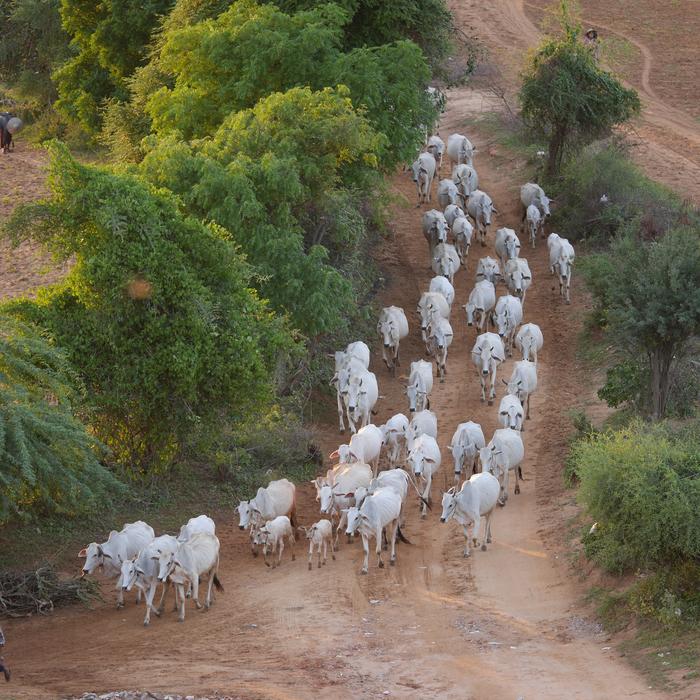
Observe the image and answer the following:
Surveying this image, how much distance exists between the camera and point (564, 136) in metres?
34.2

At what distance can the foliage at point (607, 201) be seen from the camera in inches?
1199

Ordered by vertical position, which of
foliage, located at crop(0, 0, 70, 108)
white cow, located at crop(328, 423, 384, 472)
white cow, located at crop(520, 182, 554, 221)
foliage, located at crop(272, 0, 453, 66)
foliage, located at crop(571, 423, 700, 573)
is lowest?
foliage, located at crop(0, 0, 70, 108)

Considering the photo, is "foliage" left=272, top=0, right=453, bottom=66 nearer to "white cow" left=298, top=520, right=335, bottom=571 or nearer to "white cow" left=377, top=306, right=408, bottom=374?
"white cow" left=377, top=306, right=408, bottom=374

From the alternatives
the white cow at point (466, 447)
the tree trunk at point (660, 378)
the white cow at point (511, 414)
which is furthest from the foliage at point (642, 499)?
the tree trunk at point (660, 378)

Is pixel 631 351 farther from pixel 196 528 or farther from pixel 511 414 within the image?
pixel 196 528

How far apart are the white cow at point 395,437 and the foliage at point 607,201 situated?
389 inches

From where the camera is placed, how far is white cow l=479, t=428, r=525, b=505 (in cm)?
2002

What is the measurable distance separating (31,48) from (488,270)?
60.0 ft

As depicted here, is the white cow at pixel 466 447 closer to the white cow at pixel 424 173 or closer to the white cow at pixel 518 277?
the white cow at pixel 518 277

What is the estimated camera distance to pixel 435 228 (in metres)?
30.2

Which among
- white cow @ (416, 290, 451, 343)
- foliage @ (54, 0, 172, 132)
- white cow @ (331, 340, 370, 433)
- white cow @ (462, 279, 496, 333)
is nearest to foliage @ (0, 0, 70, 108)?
foliage @ (54, 0, 172, 132)

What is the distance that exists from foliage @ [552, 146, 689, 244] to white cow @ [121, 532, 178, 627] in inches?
625

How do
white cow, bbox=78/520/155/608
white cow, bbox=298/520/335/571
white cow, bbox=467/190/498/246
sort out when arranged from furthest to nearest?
white cow, bbox=467/190/498/246, white cow, bbox=298/520/335/571, white cow, bbox=78/520/155/608

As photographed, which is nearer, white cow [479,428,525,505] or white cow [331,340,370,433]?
white cow [479,428,525,505]
